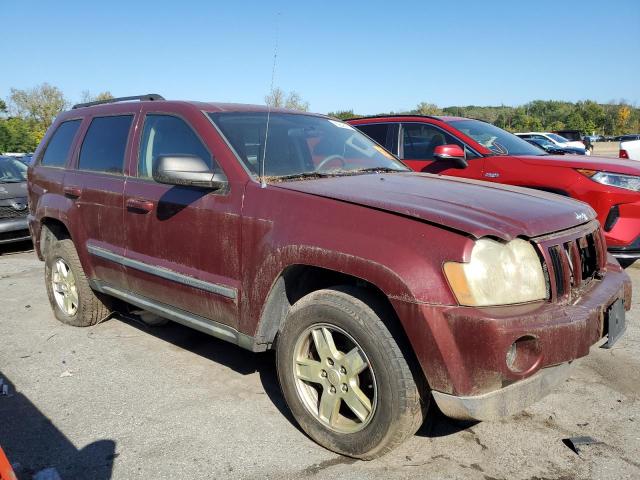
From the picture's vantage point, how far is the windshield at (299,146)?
3.38 m

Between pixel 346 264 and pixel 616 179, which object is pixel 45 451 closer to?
pixel 346 264

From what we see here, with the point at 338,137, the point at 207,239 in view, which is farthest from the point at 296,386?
the point at 338,137

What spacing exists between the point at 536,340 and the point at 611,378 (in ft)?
5.78

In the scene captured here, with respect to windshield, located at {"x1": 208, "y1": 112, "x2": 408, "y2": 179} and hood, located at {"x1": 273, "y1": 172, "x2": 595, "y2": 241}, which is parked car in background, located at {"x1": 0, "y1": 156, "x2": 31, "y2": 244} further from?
hood, located at {"x1": 273, "y1": 172, "x2": 595, "y2": 241}

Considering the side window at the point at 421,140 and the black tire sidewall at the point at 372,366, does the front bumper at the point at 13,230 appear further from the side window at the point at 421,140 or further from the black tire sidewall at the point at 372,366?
the black tire sidewall at the point at 372,366

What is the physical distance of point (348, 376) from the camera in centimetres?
271

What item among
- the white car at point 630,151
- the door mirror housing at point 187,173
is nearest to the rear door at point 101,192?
the door mirror housing at point 187,173

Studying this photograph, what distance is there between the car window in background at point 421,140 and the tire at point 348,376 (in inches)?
171

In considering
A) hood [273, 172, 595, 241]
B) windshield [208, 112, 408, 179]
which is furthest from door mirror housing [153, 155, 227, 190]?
hood [273, 172, 595, 241]

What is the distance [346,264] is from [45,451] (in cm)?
185

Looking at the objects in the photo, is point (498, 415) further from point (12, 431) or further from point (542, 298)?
point (12, 431)

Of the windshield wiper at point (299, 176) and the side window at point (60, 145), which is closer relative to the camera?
the windshield wiper at point (299, 176)

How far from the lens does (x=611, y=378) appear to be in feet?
12.2

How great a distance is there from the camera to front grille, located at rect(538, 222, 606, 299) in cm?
256
